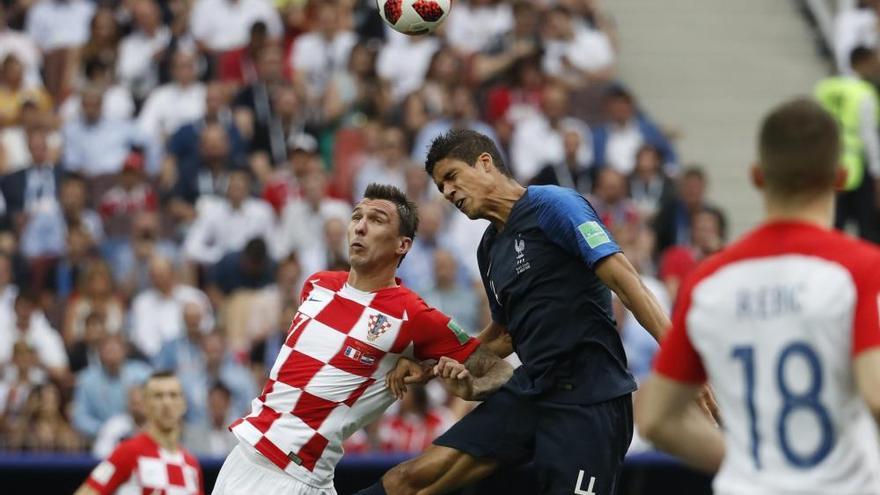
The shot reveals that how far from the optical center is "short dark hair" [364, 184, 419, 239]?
732cm

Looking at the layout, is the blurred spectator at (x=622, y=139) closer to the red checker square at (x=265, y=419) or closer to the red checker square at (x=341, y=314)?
the red checker square at (x=341, y=314)

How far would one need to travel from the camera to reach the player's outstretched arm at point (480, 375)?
23.1 ft

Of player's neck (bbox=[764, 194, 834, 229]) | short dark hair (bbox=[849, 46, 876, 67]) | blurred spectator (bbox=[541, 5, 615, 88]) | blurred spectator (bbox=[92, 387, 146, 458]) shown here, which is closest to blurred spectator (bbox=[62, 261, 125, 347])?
blurred spectator (bbox=[92, 387, 146, 458])

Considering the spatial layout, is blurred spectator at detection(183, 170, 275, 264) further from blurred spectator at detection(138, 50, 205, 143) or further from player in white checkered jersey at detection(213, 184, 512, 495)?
player in white checkered jersey at detection(213, 184, 512, 495)

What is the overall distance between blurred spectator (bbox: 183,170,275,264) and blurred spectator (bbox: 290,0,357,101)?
6.20 feet

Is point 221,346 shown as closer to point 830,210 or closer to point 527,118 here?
point 527,118

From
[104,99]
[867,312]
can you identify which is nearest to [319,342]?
[867,312]

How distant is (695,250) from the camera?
44.9ft

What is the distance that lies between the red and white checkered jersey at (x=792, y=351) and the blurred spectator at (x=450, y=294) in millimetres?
8270

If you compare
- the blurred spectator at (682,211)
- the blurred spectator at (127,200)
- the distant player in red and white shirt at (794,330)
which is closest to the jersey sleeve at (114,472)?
the distant player in red and white shirt at (794,330)

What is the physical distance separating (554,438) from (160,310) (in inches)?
280

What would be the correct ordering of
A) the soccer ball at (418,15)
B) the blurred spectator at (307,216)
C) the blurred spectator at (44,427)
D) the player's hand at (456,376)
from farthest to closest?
1. the blurred spectator at (307,216)
2. the blurred spectator at (44,427)
3. the soccer ball at (418,15)
4. the player's hand at (456,376)

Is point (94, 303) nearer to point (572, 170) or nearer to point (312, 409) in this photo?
point (572, 170)

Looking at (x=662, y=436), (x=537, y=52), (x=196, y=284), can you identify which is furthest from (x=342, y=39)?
(x=662, y=436)
